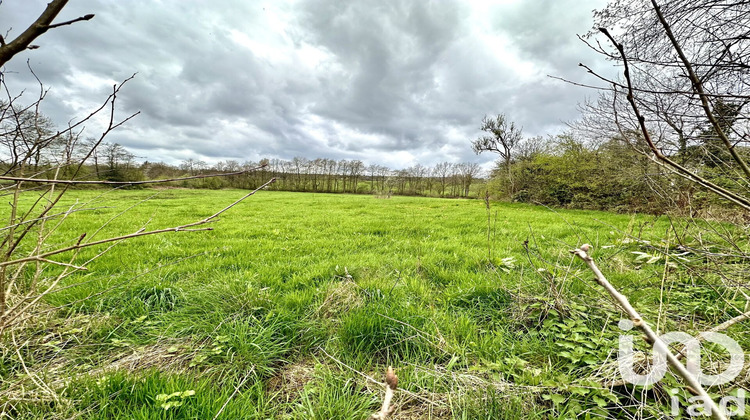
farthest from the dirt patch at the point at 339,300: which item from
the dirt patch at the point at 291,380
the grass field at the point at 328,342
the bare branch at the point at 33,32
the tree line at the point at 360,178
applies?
the tree line at the point at 360,178

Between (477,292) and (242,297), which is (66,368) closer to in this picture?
(242,297)

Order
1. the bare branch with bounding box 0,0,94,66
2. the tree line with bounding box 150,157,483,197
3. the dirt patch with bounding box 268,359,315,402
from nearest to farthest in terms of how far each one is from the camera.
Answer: the bare branch with bounding box 0,0,94,66, the dirt patch with bounding box 268,359,315,402, the tree line with bounding box 150,157,483,197

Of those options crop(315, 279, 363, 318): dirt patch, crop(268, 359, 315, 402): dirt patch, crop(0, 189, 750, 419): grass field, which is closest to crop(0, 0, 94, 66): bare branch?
crop(0, 189, 750, 419): grass field

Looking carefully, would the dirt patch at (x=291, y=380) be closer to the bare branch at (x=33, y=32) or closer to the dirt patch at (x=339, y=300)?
the dirt patch at (x=339, y=300)

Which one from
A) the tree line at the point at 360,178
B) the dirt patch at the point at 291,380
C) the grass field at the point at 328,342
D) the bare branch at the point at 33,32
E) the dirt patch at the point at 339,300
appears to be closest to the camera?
the bare branch at the point at 33,32

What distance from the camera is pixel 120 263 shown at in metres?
3.95

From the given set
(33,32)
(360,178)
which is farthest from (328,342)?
(360,178)

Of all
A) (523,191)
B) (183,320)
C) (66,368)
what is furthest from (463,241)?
(523,191)

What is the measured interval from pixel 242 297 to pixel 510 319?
8.60 feet

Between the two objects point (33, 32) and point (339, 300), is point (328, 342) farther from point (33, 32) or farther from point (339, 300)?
point (33, 32)

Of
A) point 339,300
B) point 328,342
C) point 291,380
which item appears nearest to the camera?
point 291,380

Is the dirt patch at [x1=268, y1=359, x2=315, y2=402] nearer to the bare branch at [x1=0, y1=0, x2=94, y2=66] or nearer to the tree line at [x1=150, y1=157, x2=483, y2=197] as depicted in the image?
the bare branch at [x1=0, y1=0, x2=94, y2=66]

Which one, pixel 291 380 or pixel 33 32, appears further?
pixel 291 380

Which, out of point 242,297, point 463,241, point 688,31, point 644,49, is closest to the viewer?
point 242,297
